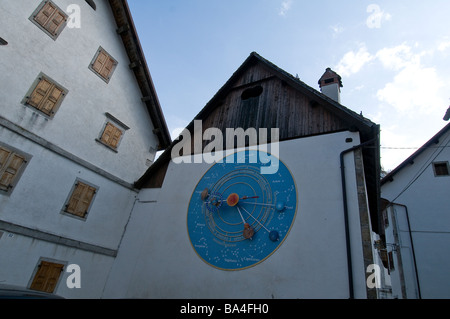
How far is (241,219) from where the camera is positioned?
8250 millimetres

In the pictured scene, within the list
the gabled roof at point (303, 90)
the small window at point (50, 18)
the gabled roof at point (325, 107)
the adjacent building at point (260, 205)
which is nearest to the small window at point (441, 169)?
the gabled roof at point (325, 107)

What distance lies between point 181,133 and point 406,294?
605 inches

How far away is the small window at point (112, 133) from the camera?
37.1 ft

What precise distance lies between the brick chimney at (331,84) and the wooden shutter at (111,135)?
9.76 metres

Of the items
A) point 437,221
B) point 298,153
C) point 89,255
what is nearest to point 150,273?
point 89,255

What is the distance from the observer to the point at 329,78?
12.3 meters

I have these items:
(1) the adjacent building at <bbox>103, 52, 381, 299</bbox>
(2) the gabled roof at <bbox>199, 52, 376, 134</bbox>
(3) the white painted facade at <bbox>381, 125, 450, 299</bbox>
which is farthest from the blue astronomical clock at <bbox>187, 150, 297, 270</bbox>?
(3) the white painted facade at <bbox>381, 125, 450, 299</bbox>

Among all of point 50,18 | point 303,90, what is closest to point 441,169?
point 303,90

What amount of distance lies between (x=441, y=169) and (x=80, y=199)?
20.2m

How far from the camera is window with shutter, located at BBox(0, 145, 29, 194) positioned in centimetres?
802

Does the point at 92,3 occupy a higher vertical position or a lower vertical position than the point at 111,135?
higher

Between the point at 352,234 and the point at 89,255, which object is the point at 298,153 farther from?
the point at 89,255

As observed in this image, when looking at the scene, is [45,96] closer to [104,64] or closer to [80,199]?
[104,64]

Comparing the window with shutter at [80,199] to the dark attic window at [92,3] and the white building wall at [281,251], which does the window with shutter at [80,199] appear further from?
the dark attic window at [92,3]
